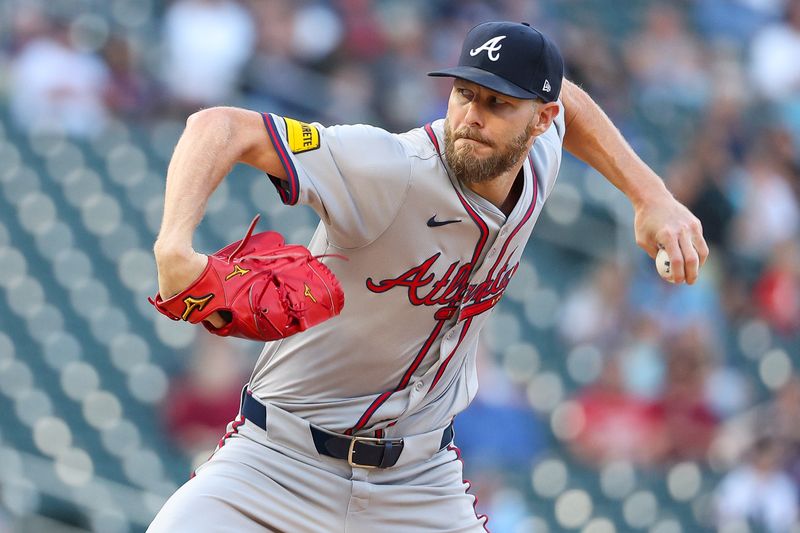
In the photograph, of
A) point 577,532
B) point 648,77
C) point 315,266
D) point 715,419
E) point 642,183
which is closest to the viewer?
point 315,266

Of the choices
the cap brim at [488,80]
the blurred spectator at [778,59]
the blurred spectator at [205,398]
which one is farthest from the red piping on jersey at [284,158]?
the blurred spectator at [778,59]

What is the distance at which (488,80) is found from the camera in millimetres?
2609

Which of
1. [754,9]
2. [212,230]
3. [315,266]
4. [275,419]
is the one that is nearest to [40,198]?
[212,230]

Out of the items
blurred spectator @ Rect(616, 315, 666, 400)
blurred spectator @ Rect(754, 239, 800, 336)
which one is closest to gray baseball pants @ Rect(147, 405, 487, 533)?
blurred spectator @ Rect(616, 315, 666, 400)

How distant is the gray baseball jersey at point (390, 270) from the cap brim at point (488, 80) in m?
0.15

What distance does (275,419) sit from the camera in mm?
2777

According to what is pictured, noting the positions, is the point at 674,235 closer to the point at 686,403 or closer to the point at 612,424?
the point at 612,424

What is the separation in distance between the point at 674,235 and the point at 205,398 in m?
3.14

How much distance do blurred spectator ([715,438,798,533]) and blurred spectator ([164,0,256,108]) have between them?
322 cm

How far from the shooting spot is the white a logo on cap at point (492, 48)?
8.72 ft

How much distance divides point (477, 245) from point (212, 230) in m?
3.99

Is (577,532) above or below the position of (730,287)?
below

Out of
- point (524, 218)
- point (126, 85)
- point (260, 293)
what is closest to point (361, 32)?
point (126, 85)

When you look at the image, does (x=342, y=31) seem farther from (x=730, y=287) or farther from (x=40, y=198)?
(x=730, y=287)
